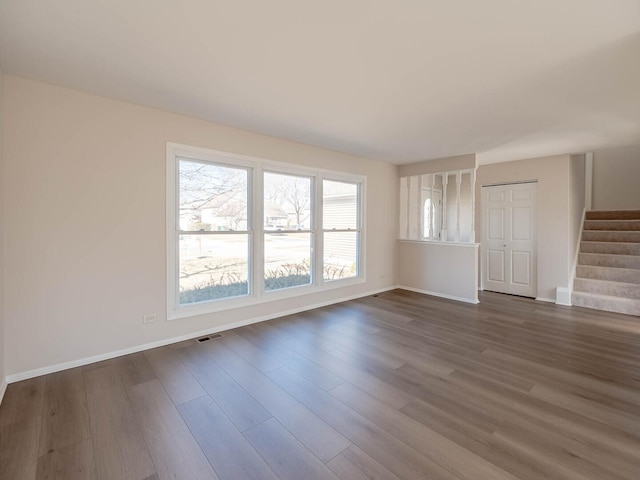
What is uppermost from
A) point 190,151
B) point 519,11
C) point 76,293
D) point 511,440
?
point 519,11

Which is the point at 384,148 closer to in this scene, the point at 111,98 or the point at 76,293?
the point at 111,98

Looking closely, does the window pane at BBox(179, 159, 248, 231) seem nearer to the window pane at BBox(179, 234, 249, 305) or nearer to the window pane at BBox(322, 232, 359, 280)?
the window pane at BBox(179, 234, 249, 305)

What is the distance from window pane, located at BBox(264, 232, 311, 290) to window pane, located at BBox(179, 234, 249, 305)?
1.08 ft

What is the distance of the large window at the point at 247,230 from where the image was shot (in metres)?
3.41

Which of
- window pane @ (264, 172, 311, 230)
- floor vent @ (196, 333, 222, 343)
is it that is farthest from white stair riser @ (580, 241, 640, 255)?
floor vent @ (196, 333, 222, 343)

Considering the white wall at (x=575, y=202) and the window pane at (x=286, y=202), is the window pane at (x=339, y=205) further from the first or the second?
the white wall at (x=575, y=202)

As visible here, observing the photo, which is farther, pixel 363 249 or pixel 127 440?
pixel 363 249

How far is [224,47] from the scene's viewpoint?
6.73 ft

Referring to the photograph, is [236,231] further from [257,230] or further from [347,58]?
[347,58]

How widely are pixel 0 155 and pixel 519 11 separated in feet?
12.3

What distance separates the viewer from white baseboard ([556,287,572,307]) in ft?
16.4

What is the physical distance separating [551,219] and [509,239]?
30.1 inches

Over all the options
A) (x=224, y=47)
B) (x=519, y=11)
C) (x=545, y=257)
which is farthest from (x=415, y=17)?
(x=545, y=257)

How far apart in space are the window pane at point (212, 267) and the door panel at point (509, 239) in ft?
16.0
